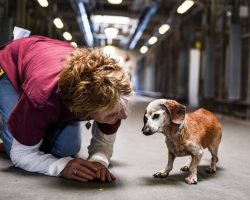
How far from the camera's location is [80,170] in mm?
2738

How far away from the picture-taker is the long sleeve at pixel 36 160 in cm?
280

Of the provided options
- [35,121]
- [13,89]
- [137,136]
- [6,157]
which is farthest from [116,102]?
[137,136]

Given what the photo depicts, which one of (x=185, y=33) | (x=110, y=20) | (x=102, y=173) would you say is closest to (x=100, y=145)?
(x=102, y=173)

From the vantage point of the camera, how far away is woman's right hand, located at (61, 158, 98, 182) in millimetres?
2719

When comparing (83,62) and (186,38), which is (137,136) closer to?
(83,62)

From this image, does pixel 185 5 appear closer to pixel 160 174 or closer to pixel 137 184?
pixel 160 174

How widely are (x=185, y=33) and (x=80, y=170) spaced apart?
1602 centimetres

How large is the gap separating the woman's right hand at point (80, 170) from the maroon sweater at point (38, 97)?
11.2 inches

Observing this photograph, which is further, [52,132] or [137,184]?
[52,132]

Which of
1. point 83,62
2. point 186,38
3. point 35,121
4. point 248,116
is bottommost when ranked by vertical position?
point 248,116

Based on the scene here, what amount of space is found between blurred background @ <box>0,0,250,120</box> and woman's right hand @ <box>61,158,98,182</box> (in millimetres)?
2637

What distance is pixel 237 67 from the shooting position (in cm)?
974

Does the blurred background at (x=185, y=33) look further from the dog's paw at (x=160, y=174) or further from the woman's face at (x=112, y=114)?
the woman's face at (x=112, y=114)

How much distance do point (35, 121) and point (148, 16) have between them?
14.4 metres
